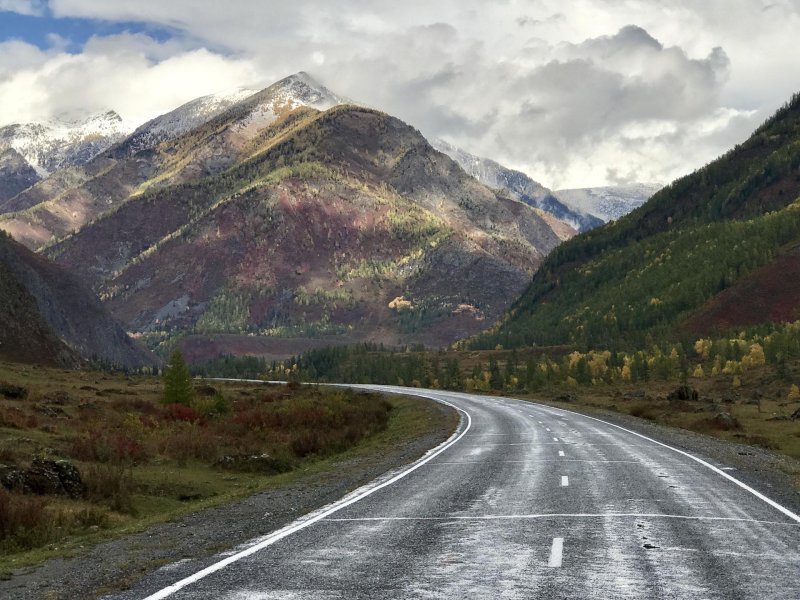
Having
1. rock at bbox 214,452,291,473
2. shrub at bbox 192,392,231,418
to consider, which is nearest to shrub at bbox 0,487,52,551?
rock at bbox 214,452,291,473

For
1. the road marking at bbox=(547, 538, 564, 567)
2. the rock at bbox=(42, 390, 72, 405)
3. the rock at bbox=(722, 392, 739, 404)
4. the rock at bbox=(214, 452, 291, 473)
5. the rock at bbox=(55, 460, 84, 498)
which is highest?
the rock at bbox=(722, 392, 739, 404)

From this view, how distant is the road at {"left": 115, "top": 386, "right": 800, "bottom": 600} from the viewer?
9.87 metres

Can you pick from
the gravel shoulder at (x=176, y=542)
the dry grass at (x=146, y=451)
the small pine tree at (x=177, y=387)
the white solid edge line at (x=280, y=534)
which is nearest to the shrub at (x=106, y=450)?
the dry grass at (x=146, y=451)

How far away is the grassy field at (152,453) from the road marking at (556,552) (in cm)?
789

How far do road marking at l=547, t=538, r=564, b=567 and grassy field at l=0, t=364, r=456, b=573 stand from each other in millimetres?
7890

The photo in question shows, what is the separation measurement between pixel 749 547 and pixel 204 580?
8155mm

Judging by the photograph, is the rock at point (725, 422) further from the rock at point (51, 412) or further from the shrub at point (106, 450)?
the rock at point (51, 412)

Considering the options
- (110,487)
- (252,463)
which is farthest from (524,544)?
(252,463)

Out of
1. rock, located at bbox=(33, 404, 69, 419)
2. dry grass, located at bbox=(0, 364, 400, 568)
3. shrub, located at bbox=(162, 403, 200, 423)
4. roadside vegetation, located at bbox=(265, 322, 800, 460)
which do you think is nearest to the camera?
dry grass, located at bbox=(0, 364, 400, 568)

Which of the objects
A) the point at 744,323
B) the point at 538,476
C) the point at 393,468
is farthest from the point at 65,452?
the point at 744,323

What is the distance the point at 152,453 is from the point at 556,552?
67.3 ft

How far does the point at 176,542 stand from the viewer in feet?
45.1

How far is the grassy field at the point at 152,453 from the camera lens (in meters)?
16.3

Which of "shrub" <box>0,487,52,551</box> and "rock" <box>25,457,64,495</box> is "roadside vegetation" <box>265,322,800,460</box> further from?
"shrub" <box>0,487,52,551</box>
